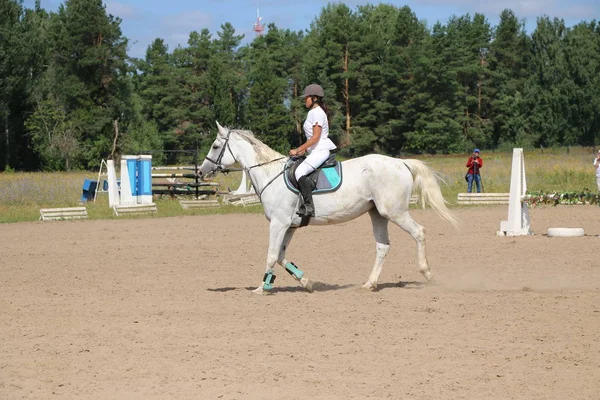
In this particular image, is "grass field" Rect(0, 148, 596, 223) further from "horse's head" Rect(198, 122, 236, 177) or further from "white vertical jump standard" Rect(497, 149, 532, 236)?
"horse's head" Rect(198, 122, 236, 177)

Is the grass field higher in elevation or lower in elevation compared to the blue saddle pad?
lower

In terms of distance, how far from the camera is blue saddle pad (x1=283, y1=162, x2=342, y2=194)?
35.8 ft

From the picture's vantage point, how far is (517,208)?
57.2 feet

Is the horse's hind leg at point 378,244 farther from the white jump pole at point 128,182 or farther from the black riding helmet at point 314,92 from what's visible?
the white jump pole at point 128,182

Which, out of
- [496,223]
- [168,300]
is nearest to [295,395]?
[168,300]

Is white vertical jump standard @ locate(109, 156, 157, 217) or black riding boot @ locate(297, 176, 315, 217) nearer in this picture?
black riding boot @ locate(297, 176, 315, 217)

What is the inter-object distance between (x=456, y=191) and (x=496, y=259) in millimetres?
19280

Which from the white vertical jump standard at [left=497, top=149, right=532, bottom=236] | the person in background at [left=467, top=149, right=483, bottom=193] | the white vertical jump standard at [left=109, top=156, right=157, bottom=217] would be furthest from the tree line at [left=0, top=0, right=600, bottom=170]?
the white vertical jump standard at [left=497, top=149, right=532, bottom=236]

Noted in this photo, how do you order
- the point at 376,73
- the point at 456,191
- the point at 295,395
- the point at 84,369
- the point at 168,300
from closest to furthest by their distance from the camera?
the point at 295,395
the point at 84,369
the point at 168,300
the point at 456,191
the point at 376,73

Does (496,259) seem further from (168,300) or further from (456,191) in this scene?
(456,191)

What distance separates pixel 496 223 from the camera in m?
20.7

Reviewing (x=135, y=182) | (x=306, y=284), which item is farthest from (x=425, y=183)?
(x=135, y=182)

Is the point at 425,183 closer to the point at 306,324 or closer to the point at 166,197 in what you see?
the point at 306,324

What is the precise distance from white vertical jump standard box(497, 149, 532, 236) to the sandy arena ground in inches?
42.5
